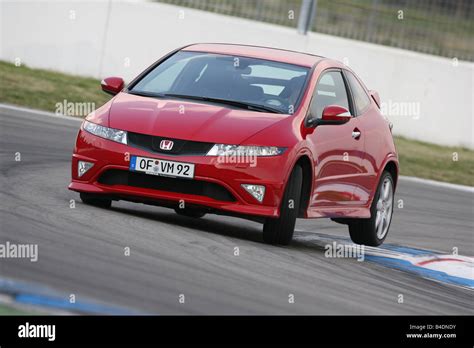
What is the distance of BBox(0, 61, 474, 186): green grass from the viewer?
61.1 feet

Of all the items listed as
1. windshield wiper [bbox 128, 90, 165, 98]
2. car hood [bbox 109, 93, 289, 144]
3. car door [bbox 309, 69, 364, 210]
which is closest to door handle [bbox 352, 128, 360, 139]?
car door [bbox 309, 69, 364, 210]

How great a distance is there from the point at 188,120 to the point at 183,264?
6.37ft

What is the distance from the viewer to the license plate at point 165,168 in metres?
9.09

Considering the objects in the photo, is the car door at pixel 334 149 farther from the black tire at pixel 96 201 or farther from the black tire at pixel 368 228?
the black tire at pixel 96 201

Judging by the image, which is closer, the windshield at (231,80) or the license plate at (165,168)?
the license plate at (165,168)

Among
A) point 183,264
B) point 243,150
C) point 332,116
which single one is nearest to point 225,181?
point 243,150

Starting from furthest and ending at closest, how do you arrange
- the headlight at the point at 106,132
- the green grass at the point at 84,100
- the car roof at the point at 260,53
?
the green grass at the point at 84,100
the car roof at the point at 260,53
the headlight at the point at 106,132

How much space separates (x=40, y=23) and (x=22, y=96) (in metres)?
2.23

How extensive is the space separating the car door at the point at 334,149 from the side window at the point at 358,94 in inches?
5.5

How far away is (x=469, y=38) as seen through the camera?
21.2 meters

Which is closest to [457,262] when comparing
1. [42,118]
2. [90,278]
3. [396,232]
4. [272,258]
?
[396,232]

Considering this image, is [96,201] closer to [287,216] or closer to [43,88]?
[287,216]

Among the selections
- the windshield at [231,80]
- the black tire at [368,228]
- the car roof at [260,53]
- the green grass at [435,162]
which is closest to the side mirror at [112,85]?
the windshield at [231,80]
